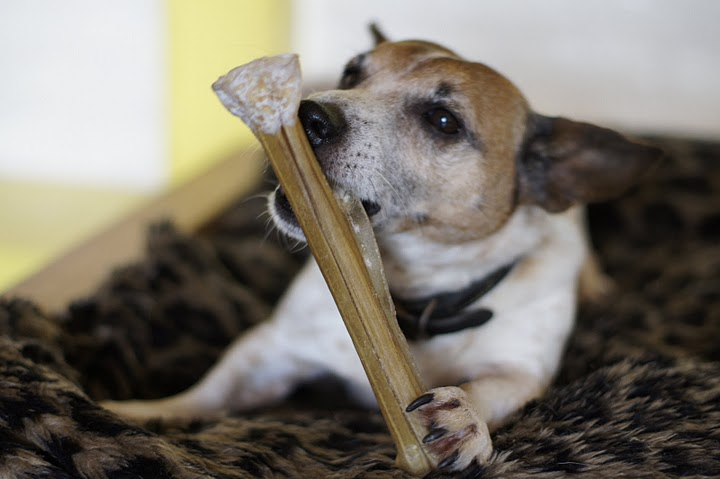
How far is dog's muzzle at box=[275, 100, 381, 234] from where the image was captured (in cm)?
146

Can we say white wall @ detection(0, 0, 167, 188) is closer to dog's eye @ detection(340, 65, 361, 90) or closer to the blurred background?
the blurred background

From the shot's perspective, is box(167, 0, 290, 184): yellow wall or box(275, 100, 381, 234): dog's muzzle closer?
box(275, 100, 381, 234): dog's muzzle

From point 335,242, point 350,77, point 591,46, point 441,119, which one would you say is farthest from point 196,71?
point 335,242

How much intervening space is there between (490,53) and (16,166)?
7.50ft

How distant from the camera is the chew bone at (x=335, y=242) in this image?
4.02ft

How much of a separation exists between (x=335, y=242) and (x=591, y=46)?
3042 millimetres

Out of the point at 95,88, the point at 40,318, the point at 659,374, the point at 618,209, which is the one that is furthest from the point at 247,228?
the point at 659,374

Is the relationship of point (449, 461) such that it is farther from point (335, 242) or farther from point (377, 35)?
point (377, 35)

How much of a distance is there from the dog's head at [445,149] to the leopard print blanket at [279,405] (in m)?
0.43

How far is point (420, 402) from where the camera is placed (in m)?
1.33

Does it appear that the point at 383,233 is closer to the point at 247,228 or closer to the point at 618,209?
the point at 247,228

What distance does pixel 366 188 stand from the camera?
1.55 meters

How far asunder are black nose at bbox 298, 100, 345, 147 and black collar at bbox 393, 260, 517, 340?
538 mm

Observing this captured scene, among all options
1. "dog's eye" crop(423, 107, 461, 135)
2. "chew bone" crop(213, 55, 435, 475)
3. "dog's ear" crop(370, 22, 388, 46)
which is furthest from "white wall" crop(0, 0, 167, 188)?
"chew bone" crop(213, 55, 435, 475)
